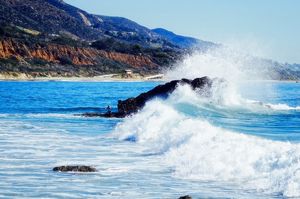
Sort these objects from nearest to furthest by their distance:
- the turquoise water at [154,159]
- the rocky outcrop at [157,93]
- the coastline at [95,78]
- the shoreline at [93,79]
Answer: the turquoise water at [154,159] < the rocky outcrop at [157,93] < the shoreline at [93,79] < the coastline at [95,78]

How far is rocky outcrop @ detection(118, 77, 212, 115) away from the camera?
35.6 meters

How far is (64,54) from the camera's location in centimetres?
13550

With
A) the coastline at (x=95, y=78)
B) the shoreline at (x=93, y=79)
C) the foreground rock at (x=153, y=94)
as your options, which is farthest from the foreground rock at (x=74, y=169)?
the coastline at (x=95, y=78)

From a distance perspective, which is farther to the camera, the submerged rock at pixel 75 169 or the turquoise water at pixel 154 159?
the submerged rock at pixel 75 169

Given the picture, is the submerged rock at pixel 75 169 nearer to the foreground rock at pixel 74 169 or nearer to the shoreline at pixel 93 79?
the foreground rock at pixel 74 169

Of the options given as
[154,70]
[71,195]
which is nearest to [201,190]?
[71,195]

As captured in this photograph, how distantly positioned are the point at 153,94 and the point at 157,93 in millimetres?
327

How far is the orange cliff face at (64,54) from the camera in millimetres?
122688

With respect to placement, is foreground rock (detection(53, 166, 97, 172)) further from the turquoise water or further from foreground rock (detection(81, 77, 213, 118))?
foreground rock (detection(81, 77, 213, 118))

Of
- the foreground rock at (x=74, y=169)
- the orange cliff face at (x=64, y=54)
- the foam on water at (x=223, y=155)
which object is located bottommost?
the foreground rock at (x=74, y=169)

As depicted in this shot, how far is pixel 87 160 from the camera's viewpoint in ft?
56.4

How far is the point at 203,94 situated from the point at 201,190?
25.2 meters

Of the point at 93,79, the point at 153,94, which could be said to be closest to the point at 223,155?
the point at 153,94

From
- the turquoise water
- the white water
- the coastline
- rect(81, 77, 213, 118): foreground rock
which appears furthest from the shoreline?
the turquoise water
